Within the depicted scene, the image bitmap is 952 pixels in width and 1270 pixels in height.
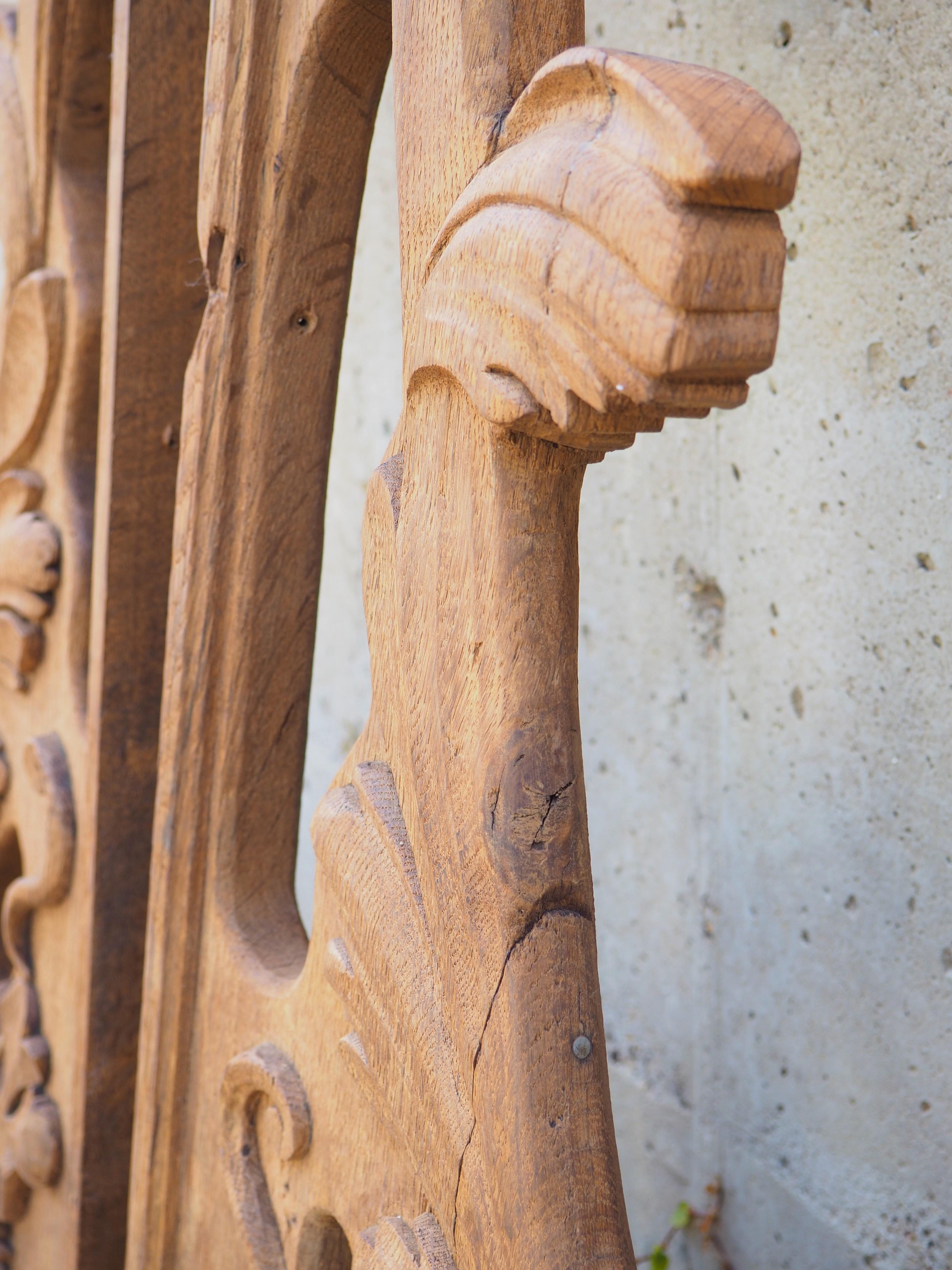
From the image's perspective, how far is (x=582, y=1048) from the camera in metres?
0.45

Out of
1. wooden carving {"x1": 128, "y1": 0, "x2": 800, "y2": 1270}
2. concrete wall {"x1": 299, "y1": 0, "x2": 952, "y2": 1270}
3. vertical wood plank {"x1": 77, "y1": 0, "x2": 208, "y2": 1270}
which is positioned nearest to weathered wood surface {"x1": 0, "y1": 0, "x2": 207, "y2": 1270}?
vertical wood plank {"x1": 77, "y1": 0, "x2": 208, "y2": 1270}

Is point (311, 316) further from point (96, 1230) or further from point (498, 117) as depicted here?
point (96, 1230)

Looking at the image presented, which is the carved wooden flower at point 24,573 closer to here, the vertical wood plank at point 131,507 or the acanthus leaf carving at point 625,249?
the vertical wood plank at point 131,507

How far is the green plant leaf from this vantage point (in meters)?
0.92

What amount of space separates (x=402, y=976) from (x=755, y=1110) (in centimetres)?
47

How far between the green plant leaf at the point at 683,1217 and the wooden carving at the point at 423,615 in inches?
14.7

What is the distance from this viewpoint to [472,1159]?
0.47m

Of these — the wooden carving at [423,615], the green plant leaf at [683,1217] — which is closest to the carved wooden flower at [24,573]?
the wooden carving at [423,615]

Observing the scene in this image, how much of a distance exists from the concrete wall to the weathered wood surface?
35cm

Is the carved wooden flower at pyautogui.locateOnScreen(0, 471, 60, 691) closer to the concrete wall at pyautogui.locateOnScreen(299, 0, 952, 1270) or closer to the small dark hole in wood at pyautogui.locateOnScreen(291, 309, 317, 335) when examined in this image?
the small dark hole in wood at pyautogui.locateOnScreen(291, 309, 317, 335)

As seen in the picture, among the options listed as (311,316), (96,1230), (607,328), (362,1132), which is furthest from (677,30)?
(96,1230)

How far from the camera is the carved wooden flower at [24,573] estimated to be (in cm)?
88

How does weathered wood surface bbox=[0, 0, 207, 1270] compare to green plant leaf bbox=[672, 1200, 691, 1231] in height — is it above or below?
above

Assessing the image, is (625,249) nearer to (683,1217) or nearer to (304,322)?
(304,322)
